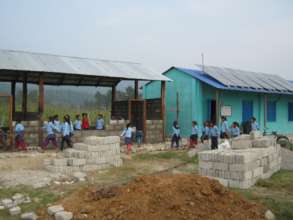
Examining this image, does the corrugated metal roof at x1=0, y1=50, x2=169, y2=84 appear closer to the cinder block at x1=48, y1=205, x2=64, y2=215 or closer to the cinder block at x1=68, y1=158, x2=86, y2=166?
the cinder block at x1=68, y1=158, x2=86, y2=166

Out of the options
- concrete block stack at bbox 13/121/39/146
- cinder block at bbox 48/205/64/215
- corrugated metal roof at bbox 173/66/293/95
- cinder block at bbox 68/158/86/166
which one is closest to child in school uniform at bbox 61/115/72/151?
concrete block stack at bbox 13/121/39/146

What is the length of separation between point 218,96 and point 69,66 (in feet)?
24.6

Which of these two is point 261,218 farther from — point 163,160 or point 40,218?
point 163,160

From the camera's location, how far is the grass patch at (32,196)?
6.64m

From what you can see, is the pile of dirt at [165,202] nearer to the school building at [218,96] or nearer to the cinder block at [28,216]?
the cinder block at [28,216]

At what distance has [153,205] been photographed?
19.7 feet

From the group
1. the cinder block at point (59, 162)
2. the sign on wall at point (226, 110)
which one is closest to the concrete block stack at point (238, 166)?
the cinder block at point (59, 162)

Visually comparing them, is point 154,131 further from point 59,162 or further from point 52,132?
point 59,162

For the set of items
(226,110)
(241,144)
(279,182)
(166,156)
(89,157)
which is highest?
(226,110)

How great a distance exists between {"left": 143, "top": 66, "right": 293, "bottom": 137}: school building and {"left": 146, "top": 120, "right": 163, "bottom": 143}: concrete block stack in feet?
3.98

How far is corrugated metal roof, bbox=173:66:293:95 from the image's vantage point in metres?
18.8

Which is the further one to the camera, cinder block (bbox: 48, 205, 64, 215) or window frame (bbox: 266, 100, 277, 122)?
window frame (bbox: 266, 100, 277, 122)

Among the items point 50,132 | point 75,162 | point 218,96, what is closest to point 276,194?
point 75,162

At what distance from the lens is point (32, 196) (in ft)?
24.7
